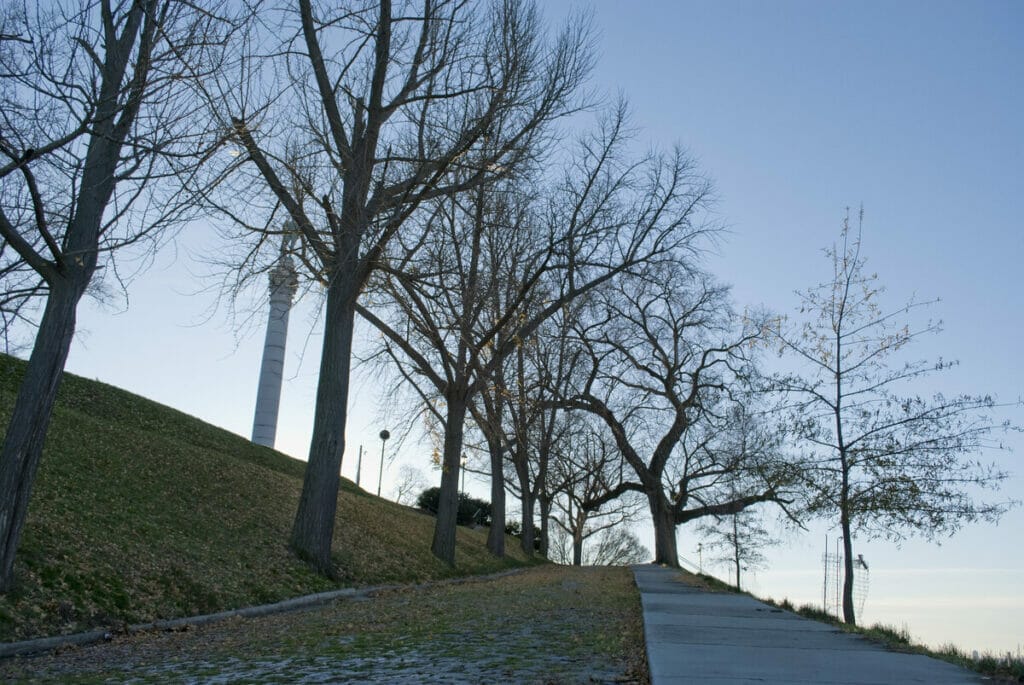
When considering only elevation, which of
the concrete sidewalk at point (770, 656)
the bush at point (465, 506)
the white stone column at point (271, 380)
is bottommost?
the concrete sidewalk at point (770, 656)

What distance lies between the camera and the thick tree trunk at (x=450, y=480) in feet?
68.9

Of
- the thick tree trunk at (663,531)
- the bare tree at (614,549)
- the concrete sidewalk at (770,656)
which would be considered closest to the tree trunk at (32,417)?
the concrete sidewalk at (770,656)

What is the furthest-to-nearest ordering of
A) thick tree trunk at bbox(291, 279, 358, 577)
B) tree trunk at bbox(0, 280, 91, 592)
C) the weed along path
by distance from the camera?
thick tree trunk at bbox(291, 279, 358, 577), tree trunk at bbox(0, 280, 91, 592), the weed along path

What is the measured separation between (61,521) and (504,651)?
701cm

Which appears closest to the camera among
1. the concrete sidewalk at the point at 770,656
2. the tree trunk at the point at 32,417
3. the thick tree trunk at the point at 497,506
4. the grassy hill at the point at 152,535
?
the concrete sidewalk at the point at 770,656

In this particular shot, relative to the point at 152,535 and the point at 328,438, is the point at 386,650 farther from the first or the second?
the point at 328,438

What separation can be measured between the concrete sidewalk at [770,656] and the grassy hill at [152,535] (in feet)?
18.6

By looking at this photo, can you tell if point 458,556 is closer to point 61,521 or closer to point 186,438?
point 186,438

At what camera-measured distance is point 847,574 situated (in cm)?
1655

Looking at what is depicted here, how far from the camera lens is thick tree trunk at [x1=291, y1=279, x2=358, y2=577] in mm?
14258

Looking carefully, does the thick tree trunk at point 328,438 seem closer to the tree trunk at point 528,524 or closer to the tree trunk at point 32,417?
the tree trunk at point 32,417

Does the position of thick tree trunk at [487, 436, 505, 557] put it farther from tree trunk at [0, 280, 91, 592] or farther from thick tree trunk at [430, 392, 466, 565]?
tree trunk at [0, 280, 91, 592]

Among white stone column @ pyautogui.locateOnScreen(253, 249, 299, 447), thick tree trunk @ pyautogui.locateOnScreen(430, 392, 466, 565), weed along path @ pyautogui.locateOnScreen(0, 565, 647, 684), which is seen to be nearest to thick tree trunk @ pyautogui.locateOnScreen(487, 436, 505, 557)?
thick tree trunk @ pyautogui.locateOnScreen(430, 392, 466, 565)

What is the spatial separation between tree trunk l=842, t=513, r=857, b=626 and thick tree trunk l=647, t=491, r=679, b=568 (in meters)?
17.1
